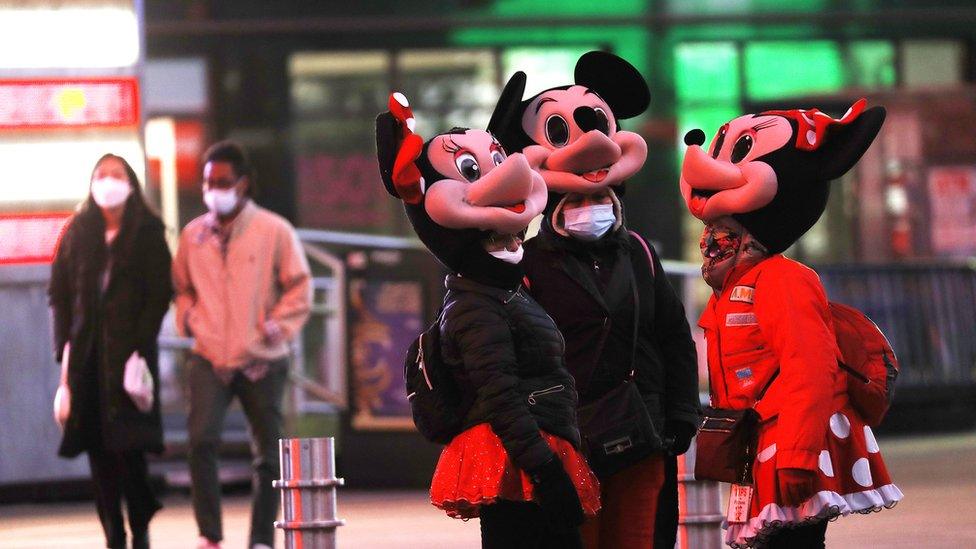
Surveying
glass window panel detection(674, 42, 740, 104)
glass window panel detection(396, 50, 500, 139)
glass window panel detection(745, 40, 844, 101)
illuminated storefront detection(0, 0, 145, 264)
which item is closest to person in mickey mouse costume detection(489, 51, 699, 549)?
illuminated storefront detection(0, 0, 145, 264)

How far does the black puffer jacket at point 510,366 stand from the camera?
5.04 meters

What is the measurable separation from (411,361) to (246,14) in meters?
11.2

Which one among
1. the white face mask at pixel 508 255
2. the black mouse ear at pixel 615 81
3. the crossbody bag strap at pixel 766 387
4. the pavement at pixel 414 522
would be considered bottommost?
the pavement at pixel 414 522

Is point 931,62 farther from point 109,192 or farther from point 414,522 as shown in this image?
point 109,192

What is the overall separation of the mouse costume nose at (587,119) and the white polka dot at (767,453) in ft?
4.08

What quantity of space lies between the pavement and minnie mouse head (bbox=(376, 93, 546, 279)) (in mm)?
3794

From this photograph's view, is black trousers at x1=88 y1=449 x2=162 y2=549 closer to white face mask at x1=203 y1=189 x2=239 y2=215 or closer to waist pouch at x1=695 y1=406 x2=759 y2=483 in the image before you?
white face mask at x1=203 y1=189 x2=239 y2=215

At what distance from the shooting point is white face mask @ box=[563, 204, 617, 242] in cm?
593

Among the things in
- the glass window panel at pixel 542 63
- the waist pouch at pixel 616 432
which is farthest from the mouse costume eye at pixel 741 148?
the glass window panel at pixel 542 63

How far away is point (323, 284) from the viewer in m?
13.2

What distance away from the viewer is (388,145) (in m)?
5.47

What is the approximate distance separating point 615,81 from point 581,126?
33 cm

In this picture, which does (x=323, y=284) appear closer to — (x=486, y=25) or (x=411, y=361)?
(x=486, y=25)

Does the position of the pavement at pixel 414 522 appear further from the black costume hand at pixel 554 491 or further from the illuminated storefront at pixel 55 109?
the black costume hand at pixel 554 491
